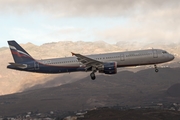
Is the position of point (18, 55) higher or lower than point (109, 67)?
higher

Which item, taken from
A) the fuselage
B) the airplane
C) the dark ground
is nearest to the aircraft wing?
the airplane

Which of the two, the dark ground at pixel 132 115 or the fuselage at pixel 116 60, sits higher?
the fuselage at pixel 116 60

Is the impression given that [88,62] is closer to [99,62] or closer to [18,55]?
[99,62]

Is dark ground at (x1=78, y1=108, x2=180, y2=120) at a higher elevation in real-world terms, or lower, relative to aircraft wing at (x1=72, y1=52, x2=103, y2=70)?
lower

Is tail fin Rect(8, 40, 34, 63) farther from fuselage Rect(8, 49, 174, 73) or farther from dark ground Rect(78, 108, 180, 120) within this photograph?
dark ground Rect(78, 108, 180, 120)

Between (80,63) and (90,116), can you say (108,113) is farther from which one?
(80,63)

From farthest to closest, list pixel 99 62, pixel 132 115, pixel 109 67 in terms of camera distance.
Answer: pixel 132 115 → pixel 99 62 → pixel 109 67

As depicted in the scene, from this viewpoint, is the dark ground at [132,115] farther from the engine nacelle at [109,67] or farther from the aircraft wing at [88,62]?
the engine nacelle at [109,67]

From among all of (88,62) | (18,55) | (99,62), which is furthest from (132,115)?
(88,62)

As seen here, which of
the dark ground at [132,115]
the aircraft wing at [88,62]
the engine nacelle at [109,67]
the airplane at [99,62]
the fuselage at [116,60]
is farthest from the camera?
the dark ground at [132,115]

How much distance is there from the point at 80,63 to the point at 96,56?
422 centimetres

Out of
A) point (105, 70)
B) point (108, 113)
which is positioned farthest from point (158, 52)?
point (108, 113)

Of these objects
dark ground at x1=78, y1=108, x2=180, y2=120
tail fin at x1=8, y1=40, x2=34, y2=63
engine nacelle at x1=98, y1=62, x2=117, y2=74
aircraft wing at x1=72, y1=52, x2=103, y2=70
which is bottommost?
dark ground at x1=78, y1=108, x2=180, y2=120

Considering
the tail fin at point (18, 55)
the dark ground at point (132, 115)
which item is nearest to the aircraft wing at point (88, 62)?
the tail fin at point (18, 55)
